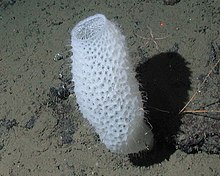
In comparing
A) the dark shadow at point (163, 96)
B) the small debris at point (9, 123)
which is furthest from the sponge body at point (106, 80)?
the small debris at point (9, 123)

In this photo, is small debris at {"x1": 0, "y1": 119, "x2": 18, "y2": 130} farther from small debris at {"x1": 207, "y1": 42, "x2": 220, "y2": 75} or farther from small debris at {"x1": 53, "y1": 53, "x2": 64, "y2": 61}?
small debris at {"x1": 207, "y1": 42, "x2": 220, "y2": 75}

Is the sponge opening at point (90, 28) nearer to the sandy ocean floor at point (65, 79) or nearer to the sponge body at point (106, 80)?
the sponge body at point (106, 80)

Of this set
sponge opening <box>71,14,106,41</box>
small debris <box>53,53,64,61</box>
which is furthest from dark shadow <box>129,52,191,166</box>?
small debris <box>53,53,64,61</box>

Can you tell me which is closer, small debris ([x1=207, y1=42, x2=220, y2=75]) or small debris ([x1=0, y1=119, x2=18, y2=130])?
small debris ([x1=207, y1=42, x2=220, y2=75])

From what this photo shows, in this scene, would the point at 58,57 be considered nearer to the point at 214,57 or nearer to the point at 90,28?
the point at 90,28

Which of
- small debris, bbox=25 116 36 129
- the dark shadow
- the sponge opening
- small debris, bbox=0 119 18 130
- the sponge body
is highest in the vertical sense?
the sponge opening

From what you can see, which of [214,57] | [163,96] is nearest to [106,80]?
[163,96]

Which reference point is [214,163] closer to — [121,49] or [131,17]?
[121,49]

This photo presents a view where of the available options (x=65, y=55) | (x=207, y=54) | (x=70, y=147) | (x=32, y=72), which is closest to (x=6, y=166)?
(x=70, y=147)
